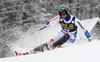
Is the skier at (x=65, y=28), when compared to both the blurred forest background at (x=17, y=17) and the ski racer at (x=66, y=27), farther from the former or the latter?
the blurred forest background at (x=17, y=17)

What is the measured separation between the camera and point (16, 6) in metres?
9.91

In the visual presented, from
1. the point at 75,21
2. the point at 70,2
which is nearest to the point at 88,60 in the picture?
the point at 75,21

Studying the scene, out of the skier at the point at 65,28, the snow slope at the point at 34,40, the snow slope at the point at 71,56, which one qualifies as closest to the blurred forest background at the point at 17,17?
the snow slope at the point at 34,40

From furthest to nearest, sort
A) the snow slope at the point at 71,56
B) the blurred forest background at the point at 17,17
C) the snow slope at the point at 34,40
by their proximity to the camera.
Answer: the blurred forest background at the point at 17,17, the snow slope at the point at 34,40, the snow slope at the point at 71,56

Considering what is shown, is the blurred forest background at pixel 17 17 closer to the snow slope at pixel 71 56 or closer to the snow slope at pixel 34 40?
the snow slope at pixel 34 40

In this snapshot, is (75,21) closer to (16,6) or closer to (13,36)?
(13,36)

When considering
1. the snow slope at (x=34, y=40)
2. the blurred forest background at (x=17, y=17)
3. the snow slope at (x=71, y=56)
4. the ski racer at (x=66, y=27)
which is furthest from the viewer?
the blurred forest background at (x=17, y=17)

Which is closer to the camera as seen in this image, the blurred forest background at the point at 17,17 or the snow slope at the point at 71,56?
the snow slope at the point at 71,56

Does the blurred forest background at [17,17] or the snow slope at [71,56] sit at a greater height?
the blurred forest background at [17,17]

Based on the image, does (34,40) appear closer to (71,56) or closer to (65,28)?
(65,28)

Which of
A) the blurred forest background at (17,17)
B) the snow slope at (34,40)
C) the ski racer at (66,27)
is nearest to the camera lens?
the ski racer at (66,27)

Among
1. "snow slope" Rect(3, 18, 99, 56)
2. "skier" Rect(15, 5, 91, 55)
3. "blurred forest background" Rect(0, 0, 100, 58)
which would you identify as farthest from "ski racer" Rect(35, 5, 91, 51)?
"blurred forest background" Rect(0, 0, 100, 58)

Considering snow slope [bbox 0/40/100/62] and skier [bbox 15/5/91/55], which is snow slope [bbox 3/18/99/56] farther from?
snow slope [bbox 0/40/100/62]

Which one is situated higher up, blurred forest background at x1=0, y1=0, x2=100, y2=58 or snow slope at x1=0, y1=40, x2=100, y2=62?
blurred forest background at x1=0, y1=0, x2=100, y2=58
